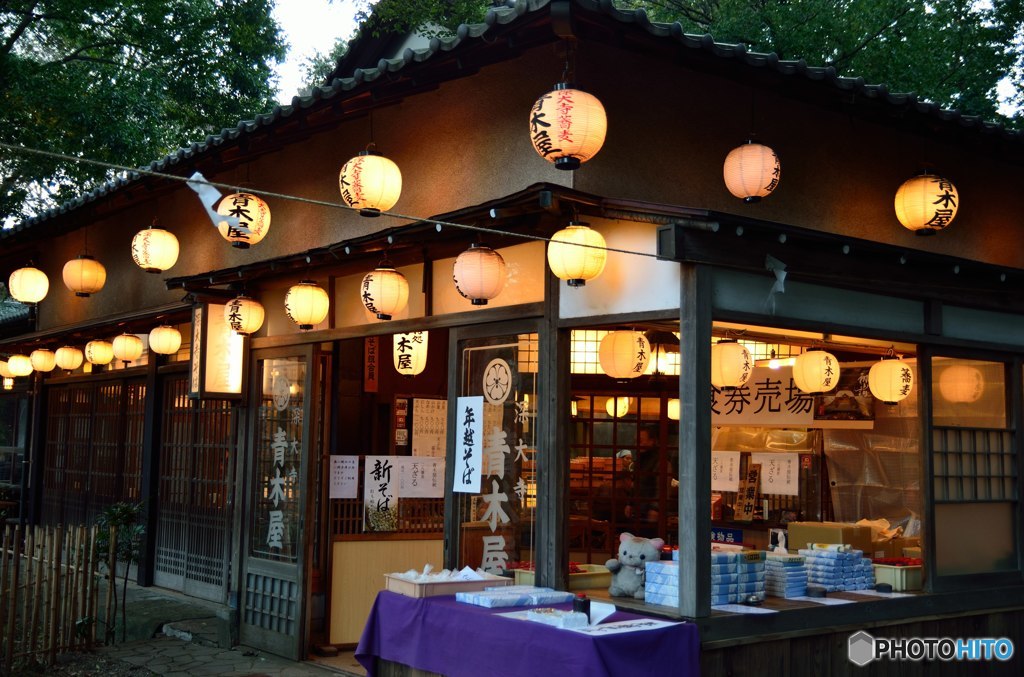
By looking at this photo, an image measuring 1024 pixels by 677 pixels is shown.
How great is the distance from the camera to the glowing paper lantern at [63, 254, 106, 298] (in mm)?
14852

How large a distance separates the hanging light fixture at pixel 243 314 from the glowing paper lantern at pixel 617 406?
19.2 ft

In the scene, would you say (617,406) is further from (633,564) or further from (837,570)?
(633,564)

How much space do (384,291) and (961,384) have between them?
246 inches

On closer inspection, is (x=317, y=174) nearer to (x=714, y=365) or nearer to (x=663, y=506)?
(x=714, y=365)

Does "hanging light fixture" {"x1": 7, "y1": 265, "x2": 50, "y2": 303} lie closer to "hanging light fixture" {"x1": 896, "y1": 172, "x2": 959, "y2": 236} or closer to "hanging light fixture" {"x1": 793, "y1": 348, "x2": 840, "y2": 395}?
"hanging light fixture" {"x1": 793, "y1": 348, "x2": 840, "y2": 395}

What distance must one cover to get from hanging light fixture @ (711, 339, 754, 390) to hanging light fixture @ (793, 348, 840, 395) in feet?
2.94

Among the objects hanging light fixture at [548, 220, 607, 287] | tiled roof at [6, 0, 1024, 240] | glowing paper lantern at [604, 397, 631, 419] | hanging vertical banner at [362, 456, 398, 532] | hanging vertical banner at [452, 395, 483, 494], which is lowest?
hanging vertical banner at [362, 456, 398, 532]

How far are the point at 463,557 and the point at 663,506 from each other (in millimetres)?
6186

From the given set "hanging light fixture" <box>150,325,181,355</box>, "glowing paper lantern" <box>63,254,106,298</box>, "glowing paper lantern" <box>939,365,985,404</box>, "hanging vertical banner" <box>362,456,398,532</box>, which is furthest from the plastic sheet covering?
"glowing paper lantern" <box>63,254,106,298</box>

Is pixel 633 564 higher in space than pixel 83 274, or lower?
lower

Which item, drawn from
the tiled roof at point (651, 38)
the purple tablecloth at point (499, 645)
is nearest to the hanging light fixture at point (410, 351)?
the tiled roof at point (651, 38)

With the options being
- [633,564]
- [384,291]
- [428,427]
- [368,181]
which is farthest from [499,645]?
[428,427]

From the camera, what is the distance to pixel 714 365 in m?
11.5

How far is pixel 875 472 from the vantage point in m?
14.0
